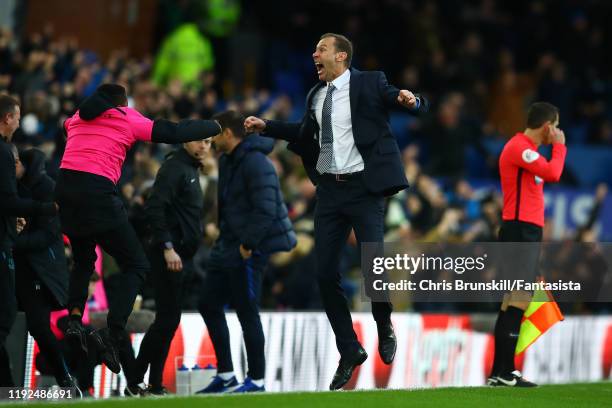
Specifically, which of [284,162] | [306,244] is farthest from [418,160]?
[306,244]

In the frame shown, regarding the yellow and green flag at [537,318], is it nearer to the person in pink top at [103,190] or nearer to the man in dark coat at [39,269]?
the person in pink top at [103,190]

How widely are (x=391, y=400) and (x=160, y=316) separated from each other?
2.00 m

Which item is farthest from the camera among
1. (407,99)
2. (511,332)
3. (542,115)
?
(511,332)

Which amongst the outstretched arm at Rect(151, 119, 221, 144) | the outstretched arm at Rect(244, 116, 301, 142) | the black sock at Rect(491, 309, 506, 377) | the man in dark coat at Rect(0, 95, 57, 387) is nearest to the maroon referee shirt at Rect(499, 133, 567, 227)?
the black sock at Rect(491, 309, 506, 377)

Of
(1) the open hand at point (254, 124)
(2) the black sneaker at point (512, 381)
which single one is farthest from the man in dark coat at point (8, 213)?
(2) the black sneaker at point (512, 381)

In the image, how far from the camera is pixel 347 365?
952 centimetres

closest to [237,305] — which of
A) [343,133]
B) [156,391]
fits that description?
[156,391]

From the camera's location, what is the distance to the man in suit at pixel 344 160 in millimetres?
9211

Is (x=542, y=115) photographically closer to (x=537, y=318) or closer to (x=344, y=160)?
(x=537, y=318)

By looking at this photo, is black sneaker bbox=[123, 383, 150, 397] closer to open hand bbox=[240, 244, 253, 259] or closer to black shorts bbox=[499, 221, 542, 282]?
open hand bbox=[240, 244, 253, 259]

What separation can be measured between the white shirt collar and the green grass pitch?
2.15 m

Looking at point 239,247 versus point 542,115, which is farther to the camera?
point 239,247

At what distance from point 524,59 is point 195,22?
6508 mm

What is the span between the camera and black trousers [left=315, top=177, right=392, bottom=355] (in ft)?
30.3
